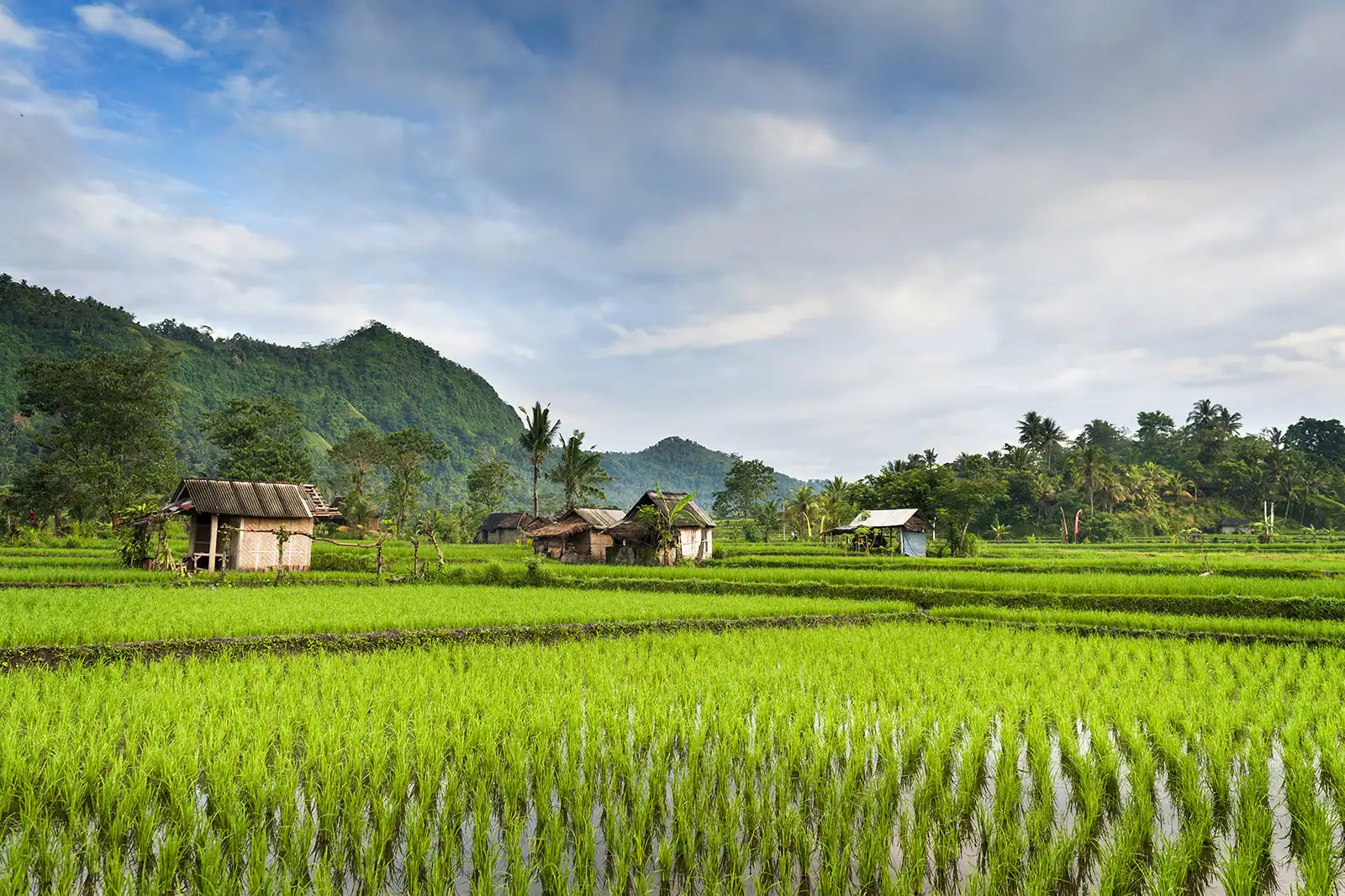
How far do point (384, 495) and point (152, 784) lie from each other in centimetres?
5990

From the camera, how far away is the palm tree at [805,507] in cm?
5169

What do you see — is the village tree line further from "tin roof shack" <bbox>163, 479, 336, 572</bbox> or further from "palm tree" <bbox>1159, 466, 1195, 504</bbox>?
"tin roof shack" <bbox>163, 479, 336, 572</bbox>

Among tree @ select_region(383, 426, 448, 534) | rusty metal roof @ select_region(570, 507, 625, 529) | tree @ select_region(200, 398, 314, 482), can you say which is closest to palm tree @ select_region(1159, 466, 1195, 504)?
rusty metal roof @ select_region(570, 507, 625, 529)

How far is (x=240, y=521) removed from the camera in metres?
23.0

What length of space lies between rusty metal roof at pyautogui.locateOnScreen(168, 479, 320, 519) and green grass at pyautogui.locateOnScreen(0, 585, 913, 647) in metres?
5.99

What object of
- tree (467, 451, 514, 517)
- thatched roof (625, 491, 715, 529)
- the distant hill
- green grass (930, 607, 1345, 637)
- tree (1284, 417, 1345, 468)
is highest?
the distant hill

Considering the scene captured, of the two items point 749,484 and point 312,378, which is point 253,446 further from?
point 312,378

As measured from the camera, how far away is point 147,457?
34938 millimetres

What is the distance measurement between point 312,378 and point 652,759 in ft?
359

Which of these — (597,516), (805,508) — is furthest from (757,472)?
(597,516)

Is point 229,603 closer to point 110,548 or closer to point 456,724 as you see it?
point 456,724

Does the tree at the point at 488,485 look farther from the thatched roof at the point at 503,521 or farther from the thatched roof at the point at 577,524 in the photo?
the thatched roof at the point at 577,524

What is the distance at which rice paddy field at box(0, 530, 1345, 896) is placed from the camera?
12.4ft

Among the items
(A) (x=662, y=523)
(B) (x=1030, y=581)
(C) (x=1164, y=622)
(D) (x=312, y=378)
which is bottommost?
(C) (x=1164, y=622)
